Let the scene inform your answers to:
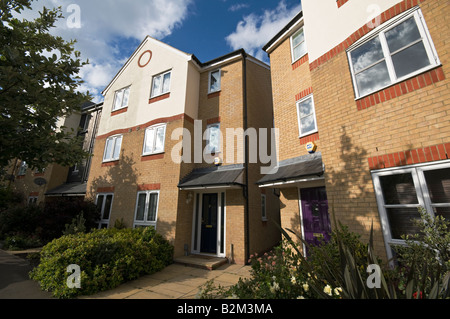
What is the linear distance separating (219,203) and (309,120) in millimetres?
4968

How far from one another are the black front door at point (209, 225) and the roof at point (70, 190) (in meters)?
8.38

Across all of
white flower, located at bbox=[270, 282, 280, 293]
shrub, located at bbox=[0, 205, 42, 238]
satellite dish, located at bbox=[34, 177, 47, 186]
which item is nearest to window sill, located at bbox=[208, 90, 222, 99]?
white flower, located at bbox=[270, 282, 280, 293]

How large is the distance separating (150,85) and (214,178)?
6908mm

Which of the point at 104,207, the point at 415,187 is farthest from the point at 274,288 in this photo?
the point at 104,207

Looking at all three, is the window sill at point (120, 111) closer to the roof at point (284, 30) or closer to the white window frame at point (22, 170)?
the roof at point (284, 30)

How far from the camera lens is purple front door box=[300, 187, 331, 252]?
20.0 ft

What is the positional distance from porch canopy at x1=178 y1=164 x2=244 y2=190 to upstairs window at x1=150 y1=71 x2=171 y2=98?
4862mm

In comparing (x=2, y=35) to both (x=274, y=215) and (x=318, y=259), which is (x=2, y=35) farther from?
(x=274, y=215)

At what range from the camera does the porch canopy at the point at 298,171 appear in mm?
5438

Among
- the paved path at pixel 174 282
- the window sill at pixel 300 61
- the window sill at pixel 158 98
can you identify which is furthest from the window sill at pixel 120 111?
the window sill at pixel 300 61

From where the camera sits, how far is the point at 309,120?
6922mm

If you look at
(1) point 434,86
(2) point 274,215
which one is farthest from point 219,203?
(1) point 434,86

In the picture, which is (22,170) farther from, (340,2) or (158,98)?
(340,2)

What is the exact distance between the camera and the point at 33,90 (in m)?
5.61
